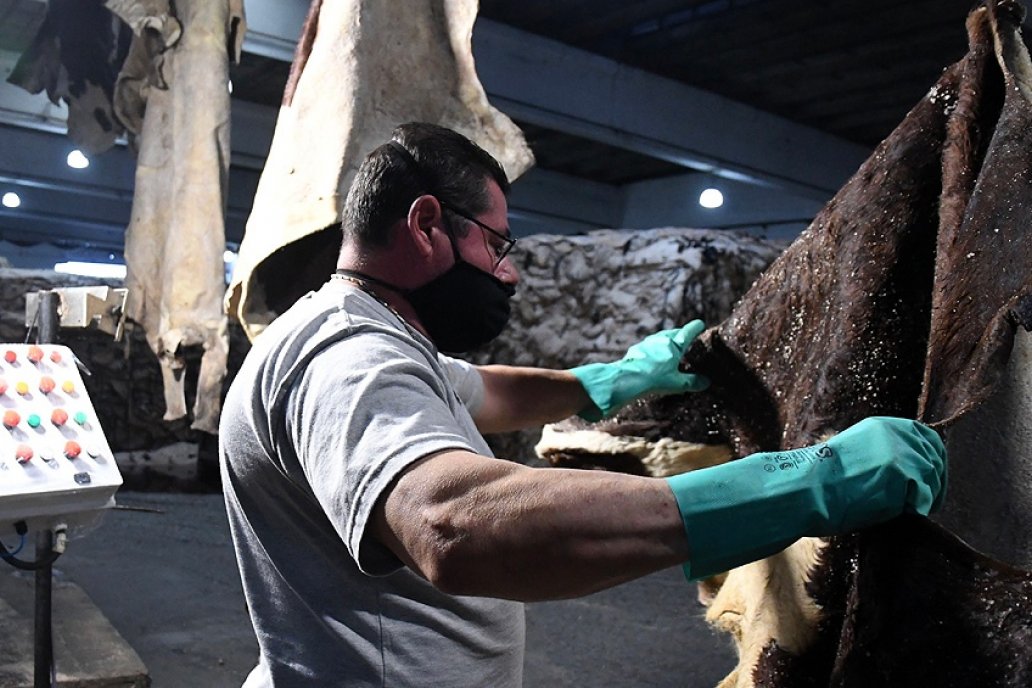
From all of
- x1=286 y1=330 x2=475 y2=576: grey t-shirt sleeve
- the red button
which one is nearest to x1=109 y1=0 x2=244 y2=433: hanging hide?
the red button

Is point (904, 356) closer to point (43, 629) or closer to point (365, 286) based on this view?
point (365, 286)

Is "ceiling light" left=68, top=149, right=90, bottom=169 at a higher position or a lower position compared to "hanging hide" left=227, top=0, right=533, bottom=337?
higher

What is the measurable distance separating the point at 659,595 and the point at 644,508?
3.65 m

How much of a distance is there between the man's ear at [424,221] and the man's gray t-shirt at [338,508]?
116 millimetres

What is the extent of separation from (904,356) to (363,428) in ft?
2.78

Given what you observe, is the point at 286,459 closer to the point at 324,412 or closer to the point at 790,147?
the point at 324,412

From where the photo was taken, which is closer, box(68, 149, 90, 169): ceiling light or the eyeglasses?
the eyeglasses

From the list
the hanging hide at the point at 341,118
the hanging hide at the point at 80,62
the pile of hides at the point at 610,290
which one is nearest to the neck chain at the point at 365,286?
the hanging hide at the point at 341,118

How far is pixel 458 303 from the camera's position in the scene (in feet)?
4.72

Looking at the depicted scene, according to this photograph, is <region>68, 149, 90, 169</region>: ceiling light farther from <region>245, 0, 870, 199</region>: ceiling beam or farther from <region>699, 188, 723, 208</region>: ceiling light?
<region>699, 188, 723, 208</region>: ceiling light

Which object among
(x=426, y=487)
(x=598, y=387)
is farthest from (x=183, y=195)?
(x=426, y=487)

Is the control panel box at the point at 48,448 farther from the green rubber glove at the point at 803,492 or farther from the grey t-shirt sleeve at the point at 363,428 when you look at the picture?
the green rubber glove at the point at 803,492

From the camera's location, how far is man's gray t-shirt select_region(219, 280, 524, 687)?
1009mm

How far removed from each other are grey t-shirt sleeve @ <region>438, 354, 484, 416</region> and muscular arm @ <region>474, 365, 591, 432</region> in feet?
0.08
